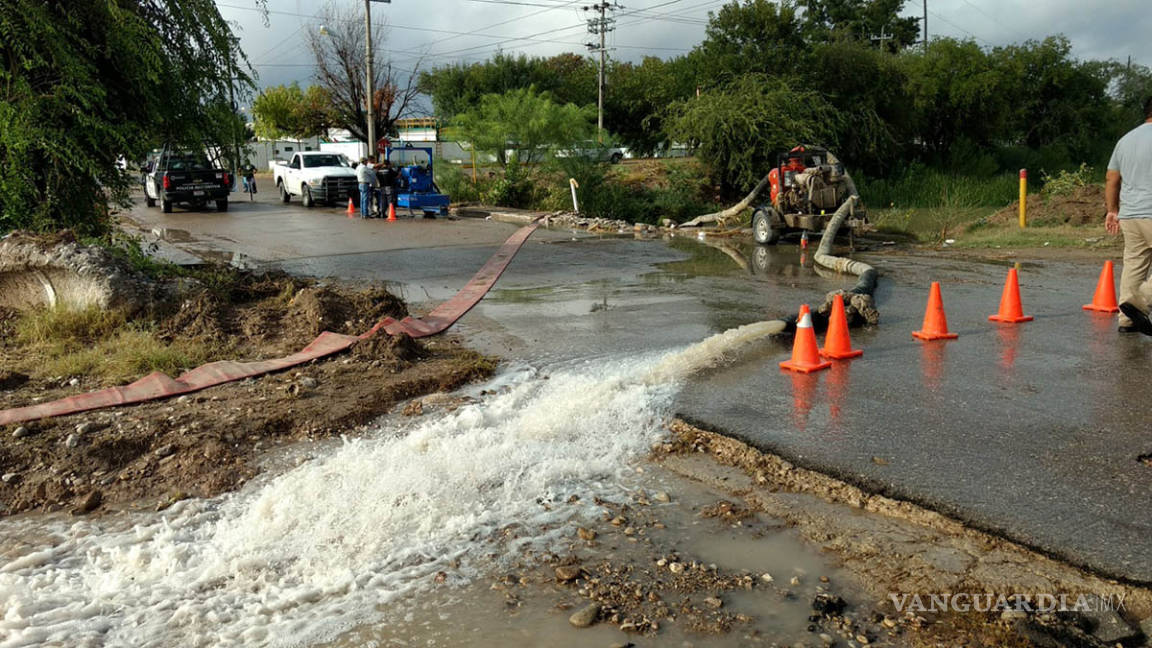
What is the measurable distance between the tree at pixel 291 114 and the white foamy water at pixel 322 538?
60.4m

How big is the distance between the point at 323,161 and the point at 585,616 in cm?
2964

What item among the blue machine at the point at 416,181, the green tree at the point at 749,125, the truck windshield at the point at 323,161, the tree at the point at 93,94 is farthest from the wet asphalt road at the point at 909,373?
the truck windshield at the point at 323,161

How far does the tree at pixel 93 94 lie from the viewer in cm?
941

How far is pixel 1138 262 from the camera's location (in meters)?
8.44

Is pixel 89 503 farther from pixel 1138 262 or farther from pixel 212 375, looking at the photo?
Answer: pixel 1138 262

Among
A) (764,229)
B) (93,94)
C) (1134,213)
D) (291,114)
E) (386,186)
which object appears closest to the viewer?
(1134,213)

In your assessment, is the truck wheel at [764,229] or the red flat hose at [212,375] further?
the truck wheel at [764,229]

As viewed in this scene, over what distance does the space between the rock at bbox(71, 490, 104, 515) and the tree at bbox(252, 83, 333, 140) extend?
6051 cm

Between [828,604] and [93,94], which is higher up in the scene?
[93,94]

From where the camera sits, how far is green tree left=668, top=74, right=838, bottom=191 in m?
24.4

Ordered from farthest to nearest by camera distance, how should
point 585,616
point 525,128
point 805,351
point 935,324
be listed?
1. point 525,128
2. point 935,324
3. point 805,351
4. point 585,616

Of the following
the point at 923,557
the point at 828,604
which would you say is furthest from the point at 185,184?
the point at 828,604

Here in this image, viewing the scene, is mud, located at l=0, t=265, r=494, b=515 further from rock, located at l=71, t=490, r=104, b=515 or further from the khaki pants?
the khaki pants

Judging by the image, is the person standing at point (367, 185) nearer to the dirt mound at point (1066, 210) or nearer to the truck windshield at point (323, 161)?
the truck windshield at point (323, 161)
